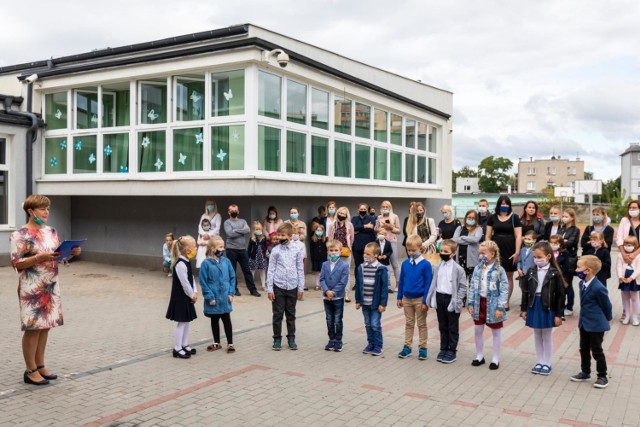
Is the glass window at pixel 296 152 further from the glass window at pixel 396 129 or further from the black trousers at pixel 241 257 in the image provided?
the glass window at pixel 396 129

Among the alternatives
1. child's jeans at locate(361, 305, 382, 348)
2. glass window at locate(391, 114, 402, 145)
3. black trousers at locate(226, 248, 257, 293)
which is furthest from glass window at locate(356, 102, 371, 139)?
child's jeans at locate(361, 305, 382, 348)

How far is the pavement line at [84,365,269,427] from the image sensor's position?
516 cm

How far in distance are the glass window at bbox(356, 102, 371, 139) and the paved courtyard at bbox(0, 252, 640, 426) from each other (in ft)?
26.4

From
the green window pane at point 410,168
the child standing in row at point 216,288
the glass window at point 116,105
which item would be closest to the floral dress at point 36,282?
the child standing in row at point 216,288

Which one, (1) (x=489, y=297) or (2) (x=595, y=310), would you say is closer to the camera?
(2) (x=595, y=310)

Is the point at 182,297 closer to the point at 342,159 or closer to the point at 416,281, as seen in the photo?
the point at 416,281

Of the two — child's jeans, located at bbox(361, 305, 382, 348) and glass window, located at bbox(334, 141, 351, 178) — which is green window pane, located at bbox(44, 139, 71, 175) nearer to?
glass window, located at bbox(334, 141, 351, 178)

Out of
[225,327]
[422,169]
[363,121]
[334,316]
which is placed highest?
[363,121]

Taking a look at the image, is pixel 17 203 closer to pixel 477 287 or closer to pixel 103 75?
pixel 103 75

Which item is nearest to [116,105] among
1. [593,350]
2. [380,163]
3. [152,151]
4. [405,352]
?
[152,151]

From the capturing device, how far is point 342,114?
15.6 metres

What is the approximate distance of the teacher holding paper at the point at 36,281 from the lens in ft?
19.2

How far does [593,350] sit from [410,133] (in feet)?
45.7

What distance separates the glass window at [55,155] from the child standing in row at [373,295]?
1076cm
